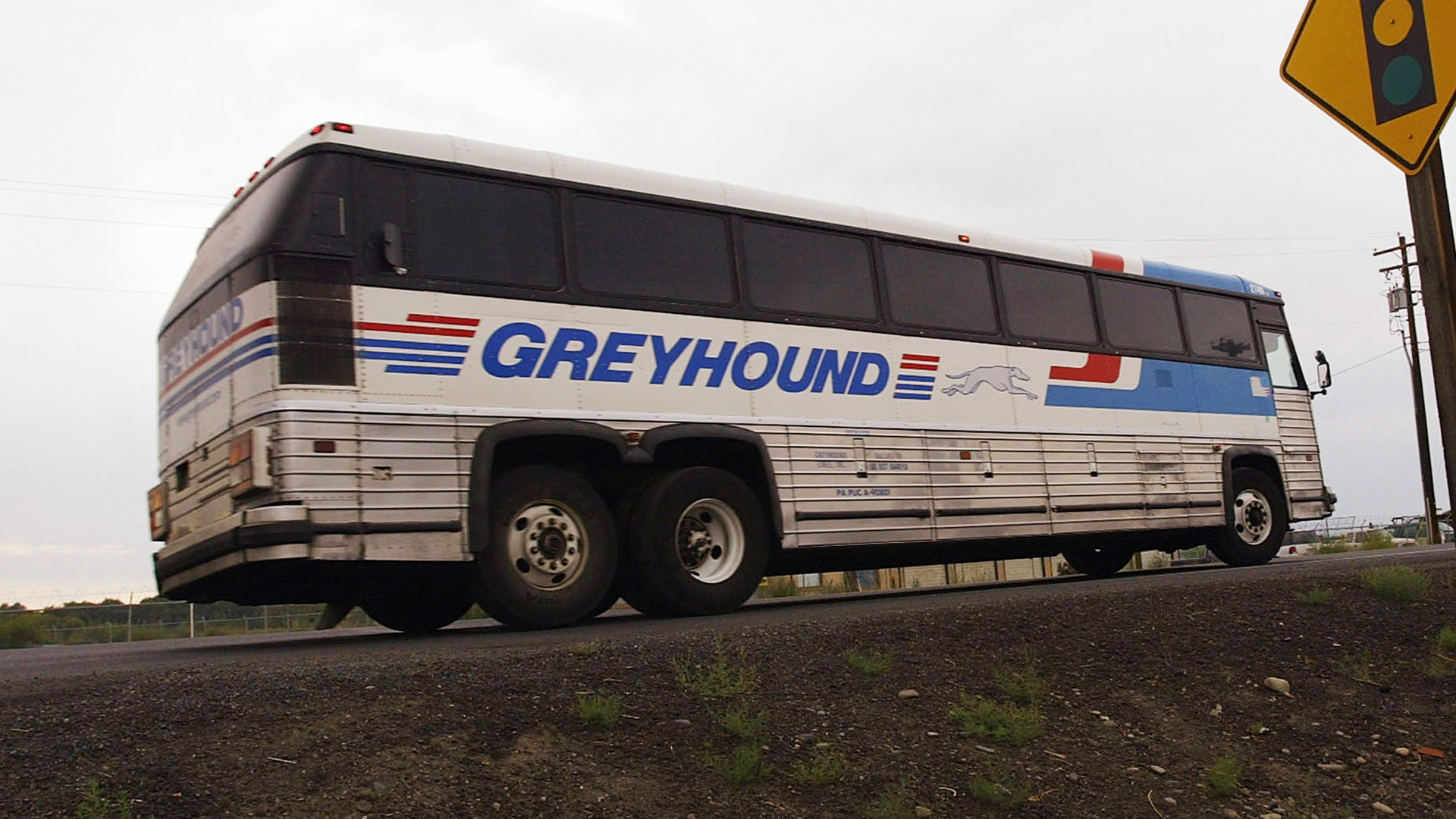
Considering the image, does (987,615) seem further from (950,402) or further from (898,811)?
(950,402)

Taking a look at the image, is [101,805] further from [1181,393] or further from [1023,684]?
[1181,393]

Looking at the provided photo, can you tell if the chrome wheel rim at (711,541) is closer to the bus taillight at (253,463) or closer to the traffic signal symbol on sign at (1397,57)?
the bus taillight at (253,463)

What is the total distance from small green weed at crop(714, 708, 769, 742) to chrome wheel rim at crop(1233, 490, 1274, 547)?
417 inches

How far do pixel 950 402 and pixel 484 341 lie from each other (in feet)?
14.8

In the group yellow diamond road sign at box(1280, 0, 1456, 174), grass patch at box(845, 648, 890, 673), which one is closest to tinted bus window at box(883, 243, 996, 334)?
grass patch at box(845, 648, 890, 673)

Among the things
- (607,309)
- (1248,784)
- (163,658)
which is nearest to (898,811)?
(1248,784)

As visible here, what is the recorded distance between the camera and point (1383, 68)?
471 cm

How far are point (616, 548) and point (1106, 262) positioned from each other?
6956 mm

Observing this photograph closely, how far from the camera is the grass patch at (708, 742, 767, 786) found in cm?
447

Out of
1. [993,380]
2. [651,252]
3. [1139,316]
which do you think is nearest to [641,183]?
[651,252]

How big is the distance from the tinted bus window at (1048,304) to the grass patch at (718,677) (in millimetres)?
7151

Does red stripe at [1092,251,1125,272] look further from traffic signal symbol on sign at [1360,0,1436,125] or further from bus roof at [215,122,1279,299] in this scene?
traffic signal symbol on sign at [1360,0,1436,125]

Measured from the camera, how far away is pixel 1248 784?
4.85 metres

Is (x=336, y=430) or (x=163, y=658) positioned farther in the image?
(x=163, y=658)
